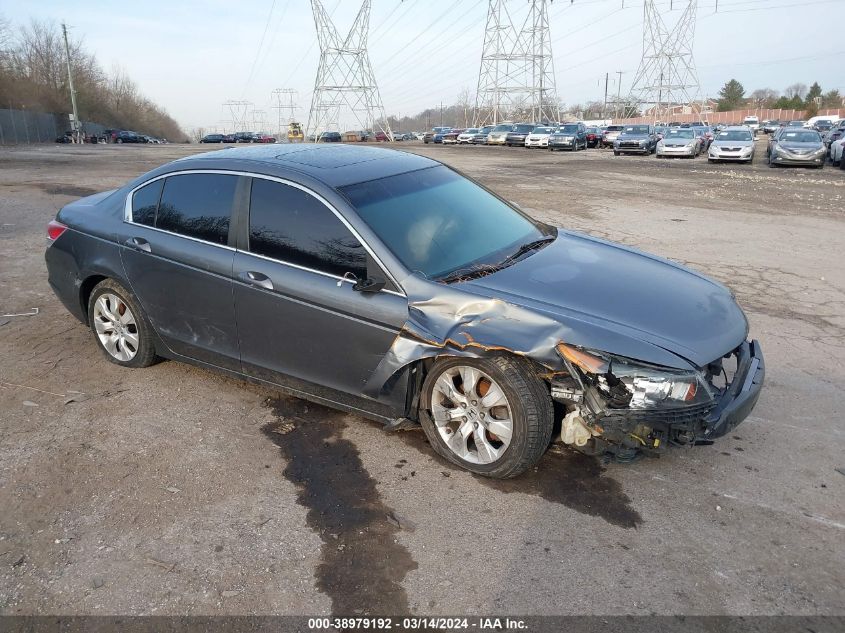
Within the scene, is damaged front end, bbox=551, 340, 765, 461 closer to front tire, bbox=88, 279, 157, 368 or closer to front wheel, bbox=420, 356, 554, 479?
front wheel, bbox=420, 356, 554, 479

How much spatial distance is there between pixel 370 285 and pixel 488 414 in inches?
37.8

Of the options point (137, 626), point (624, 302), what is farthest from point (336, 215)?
point (137, 626)

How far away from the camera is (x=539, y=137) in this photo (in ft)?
136

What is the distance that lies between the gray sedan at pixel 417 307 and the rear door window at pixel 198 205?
0.05 feet

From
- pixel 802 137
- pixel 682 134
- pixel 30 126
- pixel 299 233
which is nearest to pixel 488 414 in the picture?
pixel 299 233

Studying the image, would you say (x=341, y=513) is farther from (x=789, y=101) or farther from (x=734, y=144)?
(x=789, y=101)

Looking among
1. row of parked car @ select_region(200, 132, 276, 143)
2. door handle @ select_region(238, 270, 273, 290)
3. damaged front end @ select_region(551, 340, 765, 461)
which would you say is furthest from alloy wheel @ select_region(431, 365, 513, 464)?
row of parked car @ select_region(200, 132, 276, 143)

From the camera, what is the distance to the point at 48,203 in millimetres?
12961

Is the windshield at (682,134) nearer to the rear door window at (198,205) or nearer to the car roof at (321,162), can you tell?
the car roof at (321,162)

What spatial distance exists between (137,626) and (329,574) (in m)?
0.78

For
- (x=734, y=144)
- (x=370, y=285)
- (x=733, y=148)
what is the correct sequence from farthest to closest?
(x=734, y=144)
(x=733, y=148)
(x=370, y=285)

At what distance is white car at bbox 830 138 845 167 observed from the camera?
23.9m

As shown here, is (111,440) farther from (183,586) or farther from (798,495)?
(798,495)

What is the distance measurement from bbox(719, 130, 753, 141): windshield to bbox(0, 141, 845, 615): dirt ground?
2436 cm
